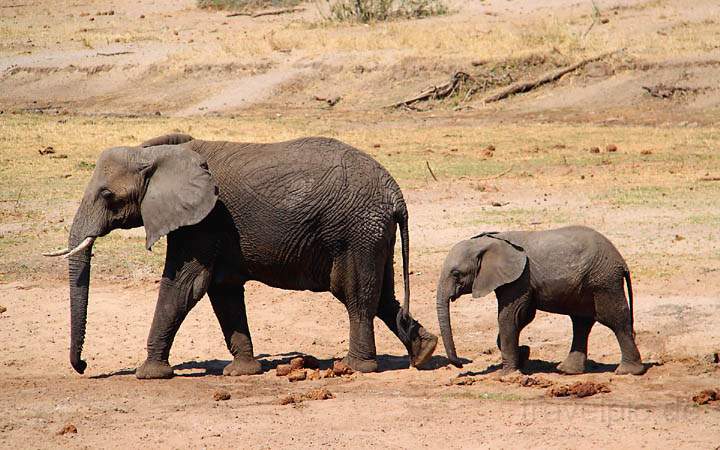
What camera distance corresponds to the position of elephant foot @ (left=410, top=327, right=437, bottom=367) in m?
10.3

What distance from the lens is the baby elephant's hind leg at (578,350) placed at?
9859 millimetres

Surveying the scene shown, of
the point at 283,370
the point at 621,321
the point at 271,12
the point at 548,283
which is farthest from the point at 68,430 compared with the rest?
the point at 271,12

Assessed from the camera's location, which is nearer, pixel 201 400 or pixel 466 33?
pixel 201 400

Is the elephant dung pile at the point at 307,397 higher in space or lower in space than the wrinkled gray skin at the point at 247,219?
lower

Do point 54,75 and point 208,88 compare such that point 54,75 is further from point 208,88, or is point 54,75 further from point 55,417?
point 55,417

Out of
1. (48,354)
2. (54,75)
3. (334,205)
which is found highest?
(334,205)

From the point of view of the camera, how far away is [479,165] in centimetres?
1997

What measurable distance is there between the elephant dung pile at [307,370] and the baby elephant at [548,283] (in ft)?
3.12

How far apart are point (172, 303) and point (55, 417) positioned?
4.50 feet

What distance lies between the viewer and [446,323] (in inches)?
384

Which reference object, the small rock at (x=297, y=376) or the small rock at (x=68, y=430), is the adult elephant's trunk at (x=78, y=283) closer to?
the small rock at (x=68, y=430)

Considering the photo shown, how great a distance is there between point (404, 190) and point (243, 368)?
7998 mm

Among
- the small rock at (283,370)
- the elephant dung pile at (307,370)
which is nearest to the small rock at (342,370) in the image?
the elephant dung pile at (307,370)

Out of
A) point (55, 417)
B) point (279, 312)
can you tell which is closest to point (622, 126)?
point (279, 312)
